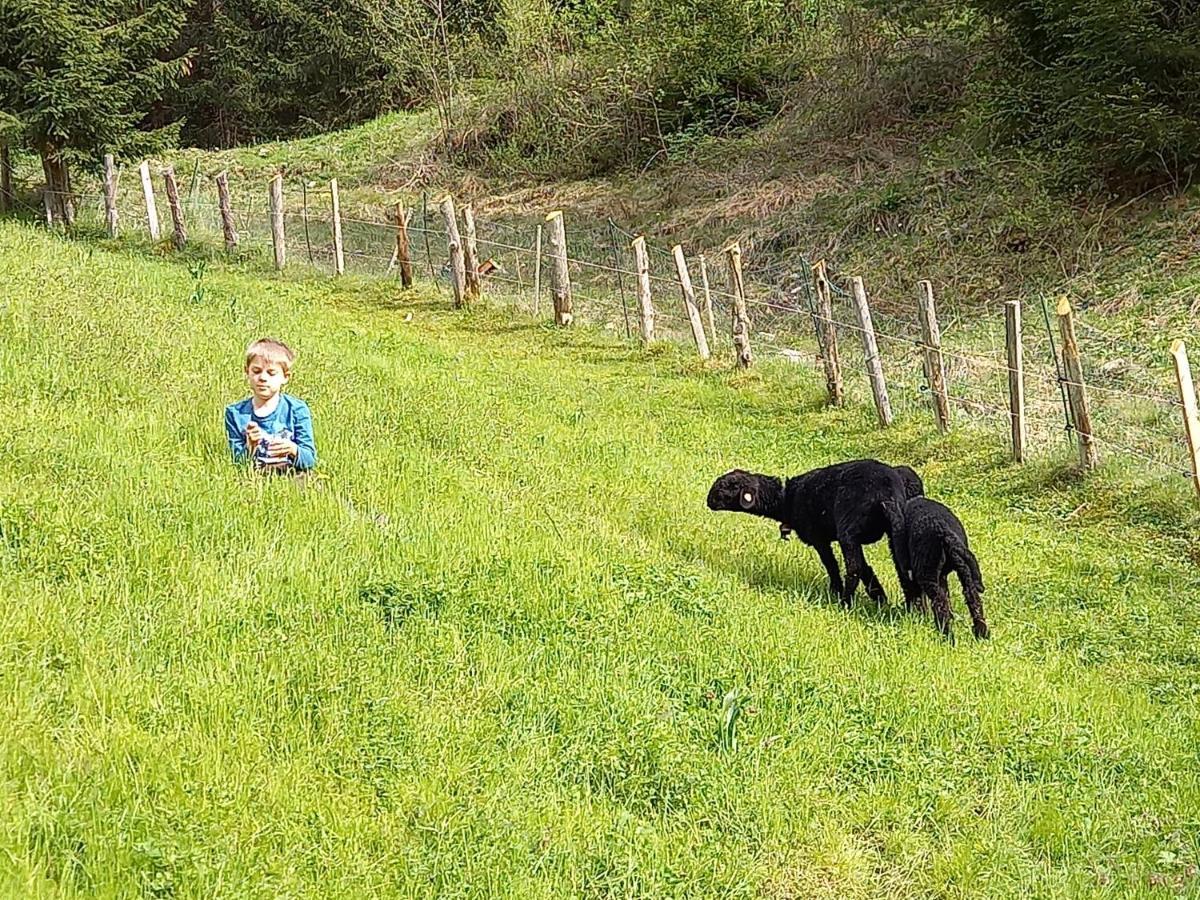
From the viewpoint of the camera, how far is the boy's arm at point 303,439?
715 cm

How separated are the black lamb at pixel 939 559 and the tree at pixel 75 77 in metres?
22.1

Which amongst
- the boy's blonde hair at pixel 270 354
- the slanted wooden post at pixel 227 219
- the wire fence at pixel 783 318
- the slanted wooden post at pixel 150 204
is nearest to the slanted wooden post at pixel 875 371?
Result: the wire fence at pixel 783 318

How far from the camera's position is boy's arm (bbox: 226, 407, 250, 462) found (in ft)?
23.4

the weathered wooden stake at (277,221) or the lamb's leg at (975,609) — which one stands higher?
the weathered wooden stake at (277,221)

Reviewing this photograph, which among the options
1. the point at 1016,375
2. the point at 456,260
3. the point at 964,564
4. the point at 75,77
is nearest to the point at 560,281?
the point at 456,260

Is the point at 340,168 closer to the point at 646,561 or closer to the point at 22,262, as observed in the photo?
the point at 22,262

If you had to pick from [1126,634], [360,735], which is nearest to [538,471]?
[1126,634]

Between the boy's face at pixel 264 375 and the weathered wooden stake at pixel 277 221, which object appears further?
the weathered wooden stake at pixel 277 221

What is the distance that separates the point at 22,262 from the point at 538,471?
818 centimetres

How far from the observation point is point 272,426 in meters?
7.17

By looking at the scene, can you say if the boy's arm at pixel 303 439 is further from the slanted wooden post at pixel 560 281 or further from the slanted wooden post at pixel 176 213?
the slanted wooden post at pixel 176 213

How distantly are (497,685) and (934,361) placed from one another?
9341mm

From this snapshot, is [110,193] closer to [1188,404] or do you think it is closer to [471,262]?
[471,262]

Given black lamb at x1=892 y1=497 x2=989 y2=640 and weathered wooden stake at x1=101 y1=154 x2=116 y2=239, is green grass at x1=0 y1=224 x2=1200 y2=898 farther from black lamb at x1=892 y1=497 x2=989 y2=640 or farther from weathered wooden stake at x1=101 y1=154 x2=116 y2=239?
weathered wooden stake at x1=101 y1=154 x2=116 y2=239
